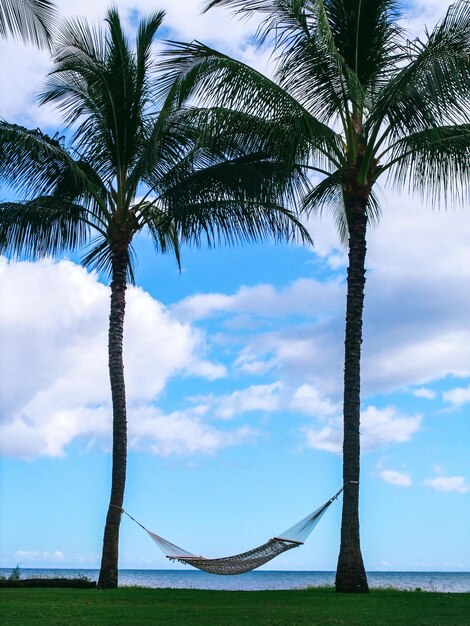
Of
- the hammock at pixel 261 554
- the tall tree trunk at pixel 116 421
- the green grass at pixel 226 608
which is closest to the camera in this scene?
the green grass at pixel 226 608

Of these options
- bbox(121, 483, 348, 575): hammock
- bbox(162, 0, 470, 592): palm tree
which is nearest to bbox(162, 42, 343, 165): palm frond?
bbox(162, 0, 470, 592): palm tree

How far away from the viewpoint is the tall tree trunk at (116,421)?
13.7 metres

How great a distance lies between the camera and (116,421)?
14.3 m

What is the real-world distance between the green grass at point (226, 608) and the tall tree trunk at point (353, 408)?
1.31ft

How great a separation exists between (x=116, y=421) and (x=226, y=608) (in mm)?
4900

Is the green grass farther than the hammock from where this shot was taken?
No

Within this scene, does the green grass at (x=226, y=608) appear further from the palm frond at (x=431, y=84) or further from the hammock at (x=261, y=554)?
the palm frond at (x=431, y=84)

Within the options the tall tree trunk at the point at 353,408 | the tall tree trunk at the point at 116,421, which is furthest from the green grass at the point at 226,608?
the tall tree trunk at the point at 116,421

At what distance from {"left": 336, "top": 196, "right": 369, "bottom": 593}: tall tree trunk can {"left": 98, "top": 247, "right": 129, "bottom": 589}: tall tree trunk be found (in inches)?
151

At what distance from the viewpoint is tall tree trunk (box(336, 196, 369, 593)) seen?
11.9m

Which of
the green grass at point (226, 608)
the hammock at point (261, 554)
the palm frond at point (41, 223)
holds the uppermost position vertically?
the palm frond at point (41, 223)

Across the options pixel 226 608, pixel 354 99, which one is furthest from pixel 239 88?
pixel 226 608

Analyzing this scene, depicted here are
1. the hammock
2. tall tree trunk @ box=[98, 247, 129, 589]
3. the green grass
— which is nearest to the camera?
the green grass

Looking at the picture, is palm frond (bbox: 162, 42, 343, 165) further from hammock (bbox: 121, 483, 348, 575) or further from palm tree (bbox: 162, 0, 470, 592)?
hammock (bbox: 121, 483, 348, 575)
